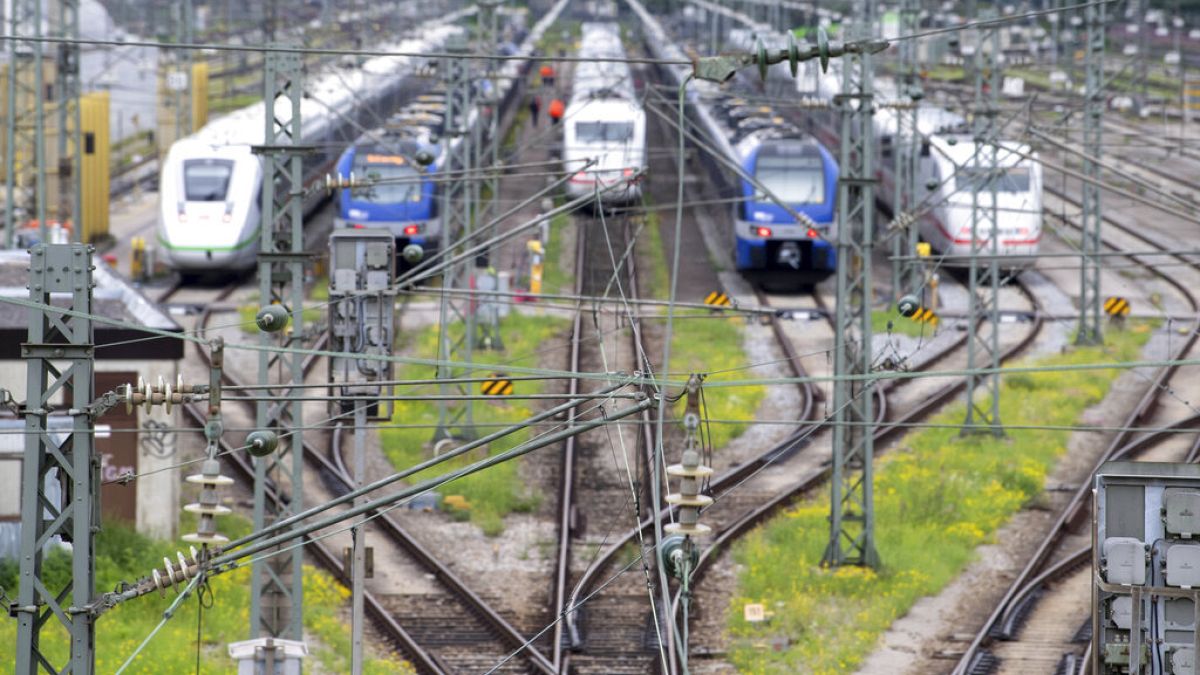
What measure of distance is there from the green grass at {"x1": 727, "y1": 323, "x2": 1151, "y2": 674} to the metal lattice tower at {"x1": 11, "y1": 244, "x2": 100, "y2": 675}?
869 centimetres

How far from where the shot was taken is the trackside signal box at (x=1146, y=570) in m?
13.6

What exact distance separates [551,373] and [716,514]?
42.4 ft

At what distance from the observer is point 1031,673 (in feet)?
62.3

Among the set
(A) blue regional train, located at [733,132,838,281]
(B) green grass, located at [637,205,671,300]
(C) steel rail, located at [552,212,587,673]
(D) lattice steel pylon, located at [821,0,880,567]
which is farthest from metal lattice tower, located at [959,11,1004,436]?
(B) green grass, located at [637,205,671,300]

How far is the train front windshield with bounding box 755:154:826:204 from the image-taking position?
37312 mm

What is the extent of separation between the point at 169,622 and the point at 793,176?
20.3 m

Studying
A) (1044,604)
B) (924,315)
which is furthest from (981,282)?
(1044,604)

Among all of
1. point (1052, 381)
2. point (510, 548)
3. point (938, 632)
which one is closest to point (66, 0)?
point (510, 548)

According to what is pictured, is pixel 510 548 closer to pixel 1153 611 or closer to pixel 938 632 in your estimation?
pixel 938 632

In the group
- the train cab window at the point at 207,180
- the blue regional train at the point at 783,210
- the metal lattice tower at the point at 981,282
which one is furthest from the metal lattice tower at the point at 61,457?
the train cab window at the point at 207,180

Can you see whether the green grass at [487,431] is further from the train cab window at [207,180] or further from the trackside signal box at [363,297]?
the train cab window at [207,180]

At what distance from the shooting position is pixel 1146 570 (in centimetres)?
1384

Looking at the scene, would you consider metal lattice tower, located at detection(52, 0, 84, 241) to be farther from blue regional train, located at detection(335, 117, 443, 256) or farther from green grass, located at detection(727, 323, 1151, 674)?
green grass, located at detection(727, 323, 1151, 674)

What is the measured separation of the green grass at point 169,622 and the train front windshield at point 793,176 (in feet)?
56.8
